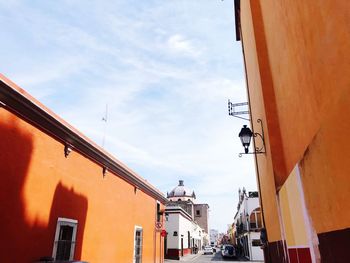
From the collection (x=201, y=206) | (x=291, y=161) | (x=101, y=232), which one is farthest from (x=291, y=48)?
(x=201, y=206)

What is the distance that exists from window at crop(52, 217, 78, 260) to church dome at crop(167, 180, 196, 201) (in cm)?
5834

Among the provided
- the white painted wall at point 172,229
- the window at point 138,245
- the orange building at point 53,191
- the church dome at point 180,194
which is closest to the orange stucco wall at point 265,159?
the orange building at point 53,191

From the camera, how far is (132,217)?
1308 cm

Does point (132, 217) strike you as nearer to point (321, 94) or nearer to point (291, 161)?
point (291, 161)

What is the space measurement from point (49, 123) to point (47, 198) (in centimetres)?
185

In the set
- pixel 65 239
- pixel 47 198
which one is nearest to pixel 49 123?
pixel 47 198

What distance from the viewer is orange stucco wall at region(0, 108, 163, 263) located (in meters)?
6.07

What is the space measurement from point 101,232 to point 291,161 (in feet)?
24.3

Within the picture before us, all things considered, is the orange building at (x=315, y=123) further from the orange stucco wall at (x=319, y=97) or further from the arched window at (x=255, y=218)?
the arched window at (x=255, y=218)

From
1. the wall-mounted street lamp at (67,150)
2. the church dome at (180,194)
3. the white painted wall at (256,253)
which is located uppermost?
the church dome at (180,194)

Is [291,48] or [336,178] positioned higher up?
[291,48]

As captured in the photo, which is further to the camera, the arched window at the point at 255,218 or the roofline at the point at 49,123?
the arched window at the point at 255,218

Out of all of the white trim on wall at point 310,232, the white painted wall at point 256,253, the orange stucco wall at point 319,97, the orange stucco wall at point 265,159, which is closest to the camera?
the orange stucco wall at point 319,97

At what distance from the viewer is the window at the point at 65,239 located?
7.43 metres
